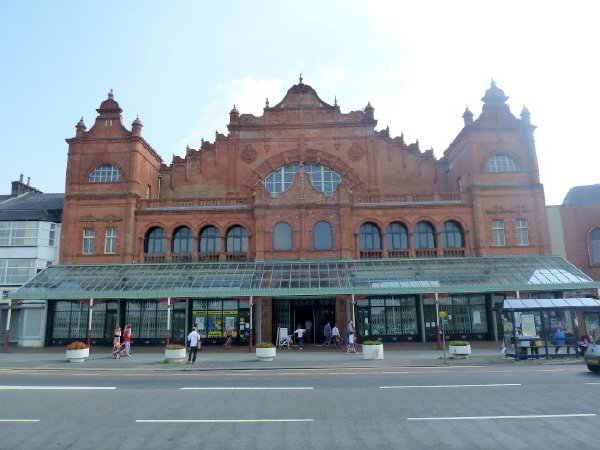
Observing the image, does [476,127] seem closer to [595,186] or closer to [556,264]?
[556,264]

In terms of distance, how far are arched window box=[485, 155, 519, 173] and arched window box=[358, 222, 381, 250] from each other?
9.31m

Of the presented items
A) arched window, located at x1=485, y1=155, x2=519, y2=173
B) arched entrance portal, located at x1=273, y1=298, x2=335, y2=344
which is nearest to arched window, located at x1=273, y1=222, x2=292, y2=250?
arched entrance portal, located at x1=273, y1=298, x2=335, y2=344

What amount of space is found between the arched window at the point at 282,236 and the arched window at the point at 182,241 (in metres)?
6.16

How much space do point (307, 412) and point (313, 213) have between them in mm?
22561

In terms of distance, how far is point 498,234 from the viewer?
107 feet

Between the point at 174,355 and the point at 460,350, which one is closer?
the point at 174,355

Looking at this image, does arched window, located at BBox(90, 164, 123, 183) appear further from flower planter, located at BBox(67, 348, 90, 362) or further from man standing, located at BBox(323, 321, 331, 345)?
man standing, located at BBox(323, 321, 331, 345)

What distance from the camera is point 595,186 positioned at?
131ft

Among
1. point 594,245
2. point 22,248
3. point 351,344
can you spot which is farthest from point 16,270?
point 594,245

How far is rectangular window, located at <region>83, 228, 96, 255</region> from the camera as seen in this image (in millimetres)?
32844

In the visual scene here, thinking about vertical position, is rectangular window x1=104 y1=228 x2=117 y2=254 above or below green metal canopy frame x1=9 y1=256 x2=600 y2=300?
above

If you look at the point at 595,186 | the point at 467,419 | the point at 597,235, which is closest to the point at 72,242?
the point at 467,419

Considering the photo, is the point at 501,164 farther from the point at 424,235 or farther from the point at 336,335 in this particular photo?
the point at 336,335

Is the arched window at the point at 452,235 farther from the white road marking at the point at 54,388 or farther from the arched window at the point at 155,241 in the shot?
the white road marking at the point at 54,388
